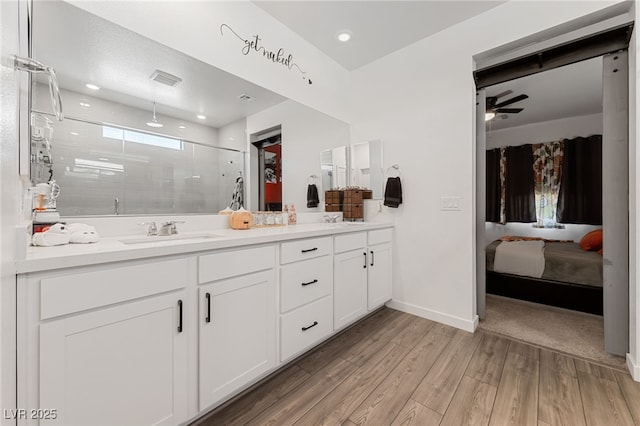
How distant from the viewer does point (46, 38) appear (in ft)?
4.24

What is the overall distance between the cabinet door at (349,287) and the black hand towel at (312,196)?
0.79 metres

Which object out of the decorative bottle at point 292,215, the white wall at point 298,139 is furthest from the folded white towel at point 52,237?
the decorative bottle at point 292,215

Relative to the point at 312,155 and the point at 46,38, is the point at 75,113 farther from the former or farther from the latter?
the point at 312,155

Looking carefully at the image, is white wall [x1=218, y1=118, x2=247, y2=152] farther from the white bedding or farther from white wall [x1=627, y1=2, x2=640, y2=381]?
the white bedding

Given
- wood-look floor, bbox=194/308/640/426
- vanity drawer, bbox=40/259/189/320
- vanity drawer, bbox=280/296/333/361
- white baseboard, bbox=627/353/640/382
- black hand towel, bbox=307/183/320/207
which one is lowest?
wood-look floor, bbox=194/308/640/426

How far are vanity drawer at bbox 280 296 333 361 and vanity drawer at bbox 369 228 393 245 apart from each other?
2.46 feet

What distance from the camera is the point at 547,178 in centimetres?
457

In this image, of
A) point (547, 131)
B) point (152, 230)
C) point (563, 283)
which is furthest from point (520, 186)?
point (152, 230)

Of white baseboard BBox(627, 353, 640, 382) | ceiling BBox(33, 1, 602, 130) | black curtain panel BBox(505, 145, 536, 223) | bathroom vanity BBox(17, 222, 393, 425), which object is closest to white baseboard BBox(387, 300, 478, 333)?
white baseboard BBox(627, 353, 640, 382)

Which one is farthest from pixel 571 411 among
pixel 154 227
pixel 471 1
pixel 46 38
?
pixel 46 38

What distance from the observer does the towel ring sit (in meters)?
2.72

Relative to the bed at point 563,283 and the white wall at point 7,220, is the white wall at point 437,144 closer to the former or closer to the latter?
the bed at point 563,283

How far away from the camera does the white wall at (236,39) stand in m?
1.56

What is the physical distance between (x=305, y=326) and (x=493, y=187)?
5048 millimetres
